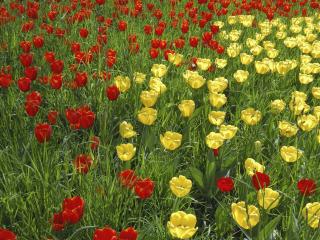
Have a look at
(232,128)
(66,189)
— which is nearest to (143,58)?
(232,128)

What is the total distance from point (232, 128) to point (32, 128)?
→ 113 centimetres

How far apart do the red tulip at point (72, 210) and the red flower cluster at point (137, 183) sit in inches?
11.5

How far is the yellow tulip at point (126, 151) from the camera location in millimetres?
2156

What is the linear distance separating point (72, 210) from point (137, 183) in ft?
1.15

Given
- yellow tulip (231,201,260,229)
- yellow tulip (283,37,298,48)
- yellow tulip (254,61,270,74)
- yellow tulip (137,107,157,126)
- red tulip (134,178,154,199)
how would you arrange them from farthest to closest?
yellow tulip (283,37,298,48)
yellow tulip (254,61,270,74)
yellow tulip (137,107,157,126)
red tulip (134,178,154,199)
yellow tulip (231,201,260,229)

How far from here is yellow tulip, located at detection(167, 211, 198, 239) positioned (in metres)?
1.68

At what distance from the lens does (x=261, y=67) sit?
129 inches

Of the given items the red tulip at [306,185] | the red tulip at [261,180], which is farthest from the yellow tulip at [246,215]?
the red tulip at [306,185]

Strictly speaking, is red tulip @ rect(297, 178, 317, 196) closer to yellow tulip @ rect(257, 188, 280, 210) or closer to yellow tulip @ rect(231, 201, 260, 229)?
yellow tulip @ rect(257, 188, 280, 210)

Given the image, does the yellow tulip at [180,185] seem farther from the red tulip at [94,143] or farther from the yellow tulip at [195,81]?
the yellow tulip at [195,81]

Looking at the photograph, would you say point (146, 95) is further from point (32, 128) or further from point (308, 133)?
point (308, 133)

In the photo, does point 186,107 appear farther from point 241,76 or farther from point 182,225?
point 182,225

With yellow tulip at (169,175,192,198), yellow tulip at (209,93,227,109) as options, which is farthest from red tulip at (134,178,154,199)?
yellow tulip at (209,93,227,109)

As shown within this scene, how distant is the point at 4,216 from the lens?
2012 millimetres
